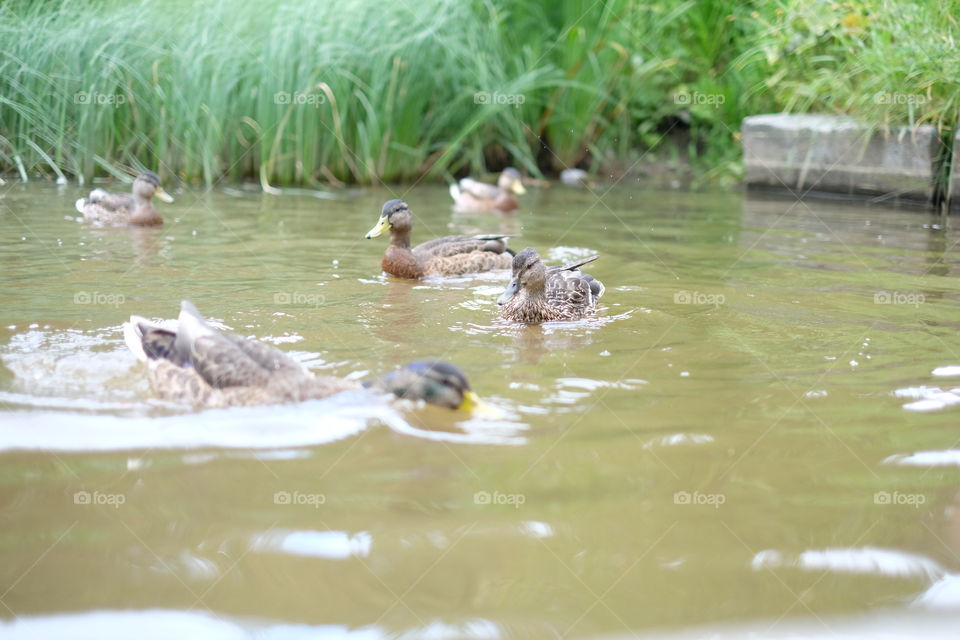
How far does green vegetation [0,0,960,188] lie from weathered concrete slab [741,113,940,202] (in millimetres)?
249

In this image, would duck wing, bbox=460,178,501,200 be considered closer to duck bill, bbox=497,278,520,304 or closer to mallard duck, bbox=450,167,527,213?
mallard duck, bbox=450,167,527,213

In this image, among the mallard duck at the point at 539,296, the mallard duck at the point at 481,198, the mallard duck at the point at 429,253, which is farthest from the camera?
the mallard duck at the point at 481,198

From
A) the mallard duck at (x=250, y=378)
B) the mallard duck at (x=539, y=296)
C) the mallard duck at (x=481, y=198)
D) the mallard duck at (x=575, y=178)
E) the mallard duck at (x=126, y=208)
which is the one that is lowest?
the mallard duck at (x=575, y=178)

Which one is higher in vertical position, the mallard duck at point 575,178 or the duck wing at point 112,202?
the duck wing at point 112,202

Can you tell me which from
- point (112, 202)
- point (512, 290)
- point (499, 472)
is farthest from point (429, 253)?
point (499, 472)

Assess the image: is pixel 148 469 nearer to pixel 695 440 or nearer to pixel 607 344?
pixel 695 440

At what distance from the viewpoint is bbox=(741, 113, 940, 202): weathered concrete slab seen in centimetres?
1016

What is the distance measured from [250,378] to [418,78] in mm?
8472

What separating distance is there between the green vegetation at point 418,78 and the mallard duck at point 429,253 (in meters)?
3.89

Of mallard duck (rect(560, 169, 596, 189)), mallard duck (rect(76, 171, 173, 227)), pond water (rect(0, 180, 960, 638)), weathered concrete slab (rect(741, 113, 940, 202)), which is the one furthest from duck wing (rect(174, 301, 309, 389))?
mallard duck (rect(560, 169, 596, 189))

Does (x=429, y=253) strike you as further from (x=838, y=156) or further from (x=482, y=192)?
(x=838, y=156)

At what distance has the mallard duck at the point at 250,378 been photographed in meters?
4.26

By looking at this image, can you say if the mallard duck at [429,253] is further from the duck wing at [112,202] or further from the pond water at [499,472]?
the duck wing at [112,202]

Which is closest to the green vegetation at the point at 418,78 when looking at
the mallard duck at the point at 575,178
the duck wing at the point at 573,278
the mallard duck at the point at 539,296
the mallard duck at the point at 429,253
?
the mallard duck at the point at 575,178
